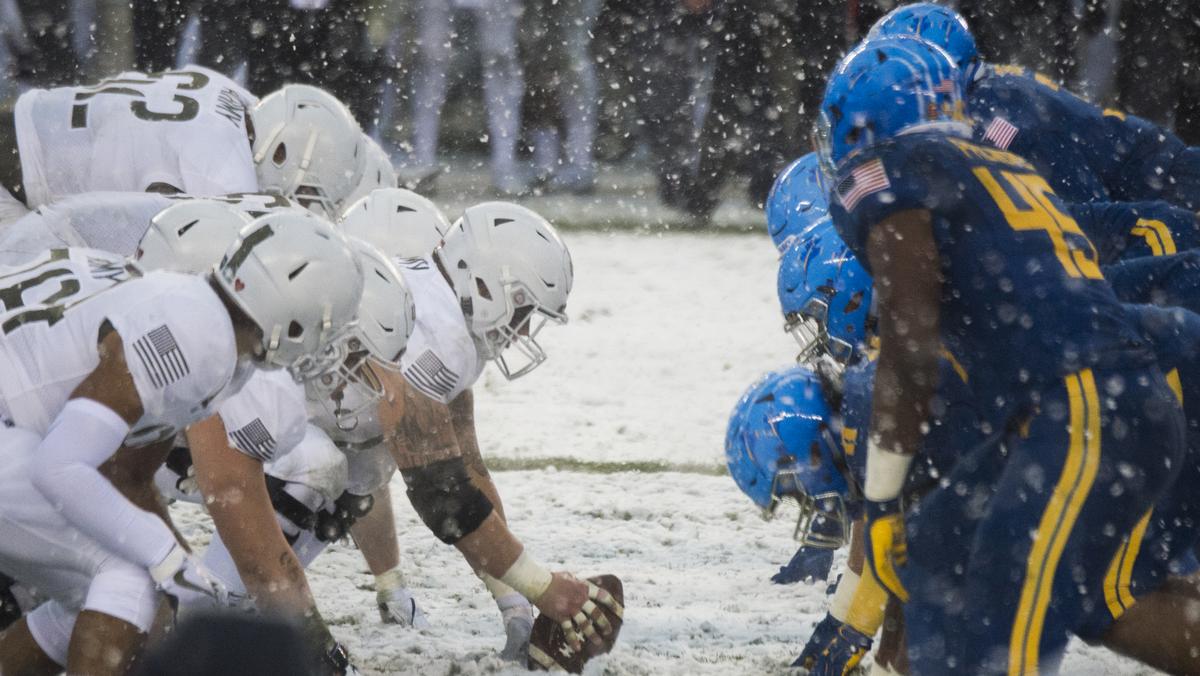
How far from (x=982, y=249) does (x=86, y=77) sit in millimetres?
9142

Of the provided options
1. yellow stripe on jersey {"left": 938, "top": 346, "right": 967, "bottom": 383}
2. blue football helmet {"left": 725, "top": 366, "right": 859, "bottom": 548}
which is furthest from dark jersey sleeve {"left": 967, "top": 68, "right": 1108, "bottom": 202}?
yellow stripe on jersey {"left": 938, "top": 346, "right": 967, "bottom": 383}

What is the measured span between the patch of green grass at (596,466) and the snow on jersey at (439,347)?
2266mm

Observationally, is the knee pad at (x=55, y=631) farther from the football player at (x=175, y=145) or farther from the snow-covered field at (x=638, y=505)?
the football player at (x=175, y=145)

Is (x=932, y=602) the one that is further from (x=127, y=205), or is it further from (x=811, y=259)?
(x=127, y=205)

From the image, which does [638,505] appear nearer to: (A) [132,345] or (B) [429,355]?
(B) [429,355]

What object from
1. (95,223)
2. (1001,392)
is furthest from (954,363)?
(95,223)

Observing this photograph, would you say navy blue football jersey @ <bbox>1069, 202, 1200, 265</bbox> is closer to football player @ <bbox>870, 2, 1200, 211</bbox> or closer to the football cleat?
football player @ <bbox>870, 2, 1200, 211</bbox>

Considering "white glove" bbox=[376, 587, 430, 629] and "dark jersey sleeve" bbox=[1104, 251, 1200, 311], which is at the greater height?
"dark jersey sleeve" bbox=[1104, 251, 1200, 311]

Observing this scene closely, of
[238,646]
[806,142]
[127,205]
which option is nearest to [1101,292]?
[238,646]

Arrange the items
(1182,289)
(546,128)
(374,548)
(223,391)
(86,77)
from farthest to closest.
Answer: (546,128), (86,77), (374,548), (1182,289), (223,391)

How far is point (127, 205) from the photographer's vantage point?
4.42 m

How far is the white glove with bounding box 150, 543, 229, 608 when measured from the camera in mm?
3410

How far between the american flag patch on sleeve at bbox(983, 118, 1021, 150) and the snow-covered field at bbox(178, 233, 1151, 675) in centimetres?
145

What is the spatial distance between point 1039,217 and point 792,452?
43.4 inches
